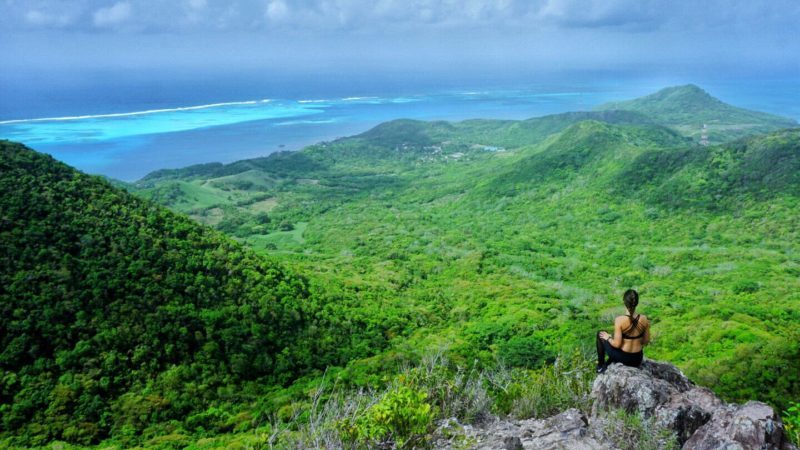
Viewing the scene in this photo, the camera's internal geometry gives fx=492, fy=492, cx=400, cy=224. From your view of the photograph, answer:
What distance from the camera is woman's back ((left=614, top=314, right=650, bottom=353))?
34.3ft

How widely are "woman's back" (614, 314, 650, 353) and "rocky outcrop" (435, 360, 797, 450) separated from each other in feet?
1.84

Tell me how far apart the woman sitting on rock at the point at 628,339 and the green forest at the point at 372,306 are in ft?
6.93

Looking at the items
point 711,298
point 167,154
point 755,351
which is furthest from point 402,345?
point 167,154

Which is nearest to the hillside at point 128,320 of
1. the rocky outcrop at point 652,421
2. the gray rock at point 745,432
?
the rocky outcrop at point 652,421

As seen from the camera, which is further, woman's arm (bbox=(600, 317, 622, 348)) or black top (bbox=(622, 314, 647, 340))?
woman's arm (bbox=(600, 317, 622, 348))

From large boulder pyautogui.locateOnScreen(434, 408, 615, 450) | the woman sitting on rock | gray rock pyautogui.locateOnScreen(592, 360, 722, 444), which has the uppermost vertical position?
the woman sitting on rock

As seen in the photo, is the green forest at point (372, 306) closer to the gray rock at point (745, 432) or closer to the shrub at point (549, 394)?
the shrub at point (549, 394)

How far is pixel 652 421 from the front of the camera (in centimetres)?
1002

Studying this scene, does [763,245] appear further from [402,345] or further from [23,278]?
[23,278]

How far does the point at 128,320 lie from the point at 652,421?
93.8 feet

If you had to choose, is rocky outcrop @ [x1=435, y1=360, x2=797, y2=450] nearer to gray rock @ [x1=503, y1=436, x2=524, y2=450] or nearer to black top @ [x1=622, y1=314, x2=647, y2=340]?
gray rock @ [x1=503, y1=436, x2=524, y2=450]

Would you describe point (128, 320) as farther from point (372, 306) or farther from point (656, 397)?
point (656, 397)

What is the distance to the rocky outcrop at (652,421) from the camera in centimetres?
864

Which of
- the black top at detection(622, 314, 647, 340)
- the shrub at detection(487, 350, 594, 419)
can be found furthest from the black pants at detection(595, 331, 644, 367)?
the shrub at detection(487, 350, 594, 419)
